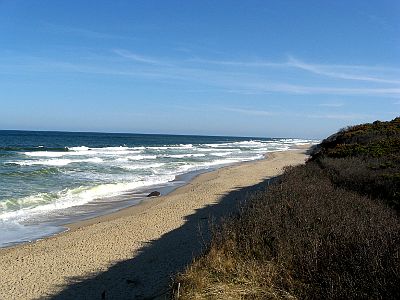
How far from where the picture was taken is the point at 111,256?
422 inches

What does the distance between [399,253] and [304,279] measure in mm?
1249

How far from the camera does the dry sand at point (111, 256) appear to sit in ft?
27.8

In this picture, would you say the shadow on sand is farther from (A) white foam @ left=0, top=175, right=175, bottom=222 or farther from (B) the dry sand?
(A) white foam @ left=0, top=175, right=175, bottom=222

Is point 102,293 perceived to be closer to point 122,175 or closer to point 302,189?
point 302,189

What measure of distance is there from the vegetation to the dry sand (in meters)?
1.16

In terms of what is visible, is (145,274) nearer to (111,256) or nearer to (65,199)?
(111,256)

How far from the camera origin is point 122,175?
29297mm

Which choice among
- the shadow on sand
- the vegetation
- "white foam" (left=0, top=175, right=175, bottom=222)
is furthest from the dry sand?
"white foam" (left=0, top=175, right=175, bottom=222)

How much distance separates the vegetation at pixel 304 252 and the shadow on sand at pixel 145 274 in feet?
2.73

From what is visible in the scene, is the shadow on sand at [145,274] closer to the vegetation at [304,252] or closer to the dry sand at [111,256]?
the dry sand at [111,256]

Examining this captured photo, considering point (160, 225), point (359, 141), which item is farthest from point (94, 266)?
point (359, 141)

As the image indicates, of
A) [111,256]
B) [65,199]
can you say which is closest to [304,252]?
[111,256]

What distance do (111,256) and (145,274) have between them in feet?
6.46

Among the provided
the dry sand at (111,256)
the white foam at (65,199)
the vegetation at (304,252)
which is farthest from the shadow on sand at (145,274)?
the white foam at (65,199)
